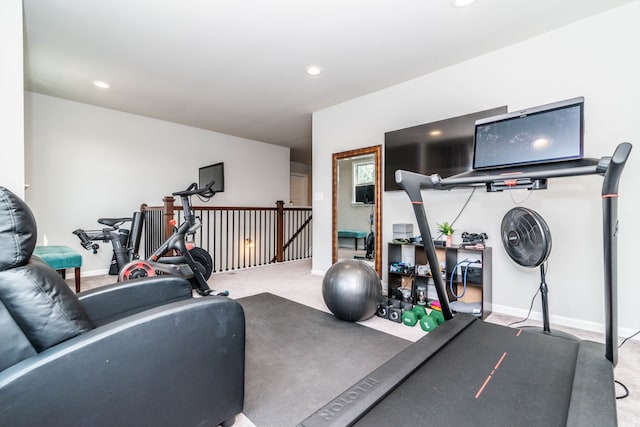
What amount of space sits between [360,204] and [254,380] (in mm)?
2783

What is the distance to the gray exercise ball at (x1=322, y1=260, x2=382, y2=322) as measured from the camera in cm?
256

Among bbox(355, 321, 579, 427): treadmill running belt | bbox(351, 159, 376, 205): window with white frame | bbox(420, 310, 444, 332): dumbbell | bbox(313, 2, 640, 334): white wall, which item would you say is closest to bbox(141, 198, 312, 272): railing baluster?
bbox(351, 159, 376, 205): window with white frame

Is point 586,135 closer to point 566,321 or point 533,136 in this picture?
point 533,136

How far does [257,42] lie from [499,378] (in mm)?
3073

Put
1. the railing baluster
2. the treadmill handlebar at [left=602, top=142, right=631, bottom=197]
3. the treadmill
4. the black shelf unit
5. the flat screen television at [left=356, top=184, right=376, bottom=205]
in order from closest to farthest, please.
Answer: the treadmill < the treadmill handlebar at [left=602, top=142, right=631, bottom=197] < the black shelf unit < the flat screen television at [left=356, top=184, right=376, bottom=205] < the railing baluster

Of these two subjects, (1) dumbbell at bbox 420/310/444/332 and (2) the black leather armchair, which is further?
(1) dumbbell at bbox 420/310/444/332

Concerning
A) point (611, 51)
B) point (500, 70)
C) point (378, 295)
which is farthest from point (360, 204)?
point (611, 51)

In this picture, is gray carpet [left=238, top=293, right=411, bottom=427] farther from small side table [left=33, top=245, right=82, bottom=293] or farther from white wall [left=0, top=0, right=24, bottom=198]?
small side table [left=33, top=245, right=82, bottom=293]

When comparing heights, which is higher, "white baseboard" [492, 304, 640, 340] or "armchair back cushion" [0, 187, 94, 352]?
"armchair back cushion" [0, 187, 94, 352]

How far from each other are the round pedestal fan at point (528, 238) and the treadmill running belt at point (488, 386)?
53cm

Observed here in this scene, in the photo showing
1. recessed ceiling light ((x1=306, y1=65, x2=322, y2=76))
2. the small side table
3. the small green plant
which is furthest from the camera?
recessed ceiling light ((x1=306, y1=65, x2=322, y2=76))

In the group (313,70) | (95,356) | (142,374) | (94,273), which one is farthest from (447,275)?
(94,273)

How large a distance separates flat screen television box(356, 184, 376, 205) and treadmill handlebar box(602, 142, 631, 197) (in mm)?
2577

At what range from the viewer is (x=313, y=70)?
329cm
